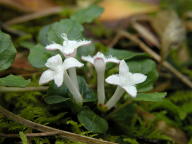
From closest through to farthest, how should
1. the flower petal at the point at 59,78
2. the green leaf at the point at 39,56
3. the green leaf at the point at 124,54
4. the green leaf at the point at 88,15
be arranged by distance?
the flower petal at the point at 59,78 → the green leaf at the point at 39,56 → the green leaf at the point at 124,54 → the green leaf at the point at 88,15

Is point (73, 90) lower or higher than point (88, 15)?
lower

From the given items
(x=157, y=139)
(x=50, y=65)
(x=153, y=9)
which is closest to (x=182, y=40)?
(x=153, y=9)

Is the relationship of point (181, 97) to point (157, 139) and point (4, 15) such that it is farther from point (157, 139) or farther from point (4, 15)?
point (4, 15)

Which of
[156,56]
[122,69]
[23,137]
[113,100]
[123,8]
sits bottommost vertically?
[23,137]

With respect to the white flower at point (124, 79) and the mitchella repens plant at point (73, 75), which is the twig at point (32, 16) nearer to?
the mitchella repens plant at point (73, 75)

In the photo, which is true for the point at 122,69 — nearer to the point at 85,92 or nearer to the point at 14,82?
the point at 85,92

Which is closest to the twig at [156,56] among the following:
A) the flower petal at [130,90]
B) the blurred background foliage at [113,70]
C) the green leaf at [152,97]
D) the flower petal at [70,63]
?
the blurred background foliage at [113,70]

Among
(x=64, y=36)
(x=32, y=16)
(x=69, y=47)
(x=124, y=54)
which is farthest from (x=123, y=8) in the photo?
(x=69, y=47)
